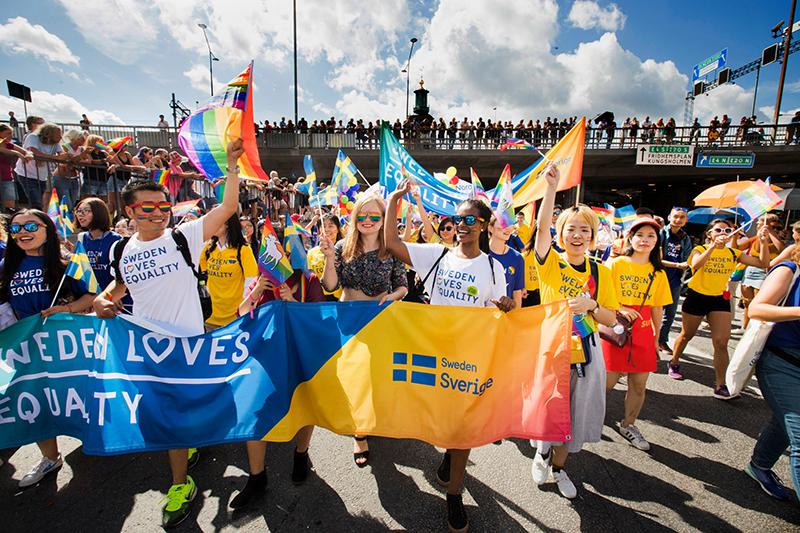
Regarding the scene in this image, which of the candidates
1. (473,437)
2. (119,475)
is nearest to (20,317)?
(119,475)

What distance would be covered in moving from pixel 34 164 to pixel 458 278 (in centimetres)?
692

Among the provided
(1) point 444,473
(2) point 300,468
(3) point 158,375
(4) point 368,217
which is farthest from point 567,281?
(3) point 158,375

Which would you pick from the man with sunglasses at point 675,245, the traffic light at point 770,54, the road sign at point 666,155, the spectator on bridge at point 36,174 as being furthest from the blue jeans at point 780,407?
the traffic light at point 770,54

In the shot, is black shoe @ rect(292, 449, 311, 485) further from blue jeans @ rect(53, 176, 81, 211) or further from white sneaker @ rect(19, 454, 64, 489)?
blue jeans @ rect(53, 176, 81, 211)

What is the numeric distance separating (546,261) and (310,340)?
6.56 feet

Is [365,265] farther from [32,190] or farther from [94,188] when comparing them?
[32,190]

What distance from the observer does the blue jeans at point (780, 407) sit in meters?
2.49

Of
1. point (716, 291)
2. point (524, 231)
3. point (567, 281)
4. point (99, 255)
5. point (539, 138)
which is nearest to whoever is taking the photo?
point (567, 281)

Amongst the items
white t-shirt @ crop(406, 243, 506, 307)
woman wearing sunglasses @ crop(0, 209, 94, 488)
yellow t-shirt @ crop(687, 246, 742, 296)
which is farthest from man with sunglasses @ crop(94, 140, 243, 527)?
yellow t-shirt @ crop(687, 246, 742, 296)

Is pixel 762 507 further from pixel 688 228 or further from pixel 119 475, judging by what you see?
pixel 688 228

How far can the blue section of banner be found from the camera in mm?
2535

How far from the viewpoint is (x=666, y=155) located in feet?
61.1

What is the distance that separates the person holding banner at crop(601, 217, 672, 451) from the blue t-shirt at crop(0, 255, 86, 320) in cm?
482

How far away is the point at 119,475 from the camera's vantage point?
3.01 metres
